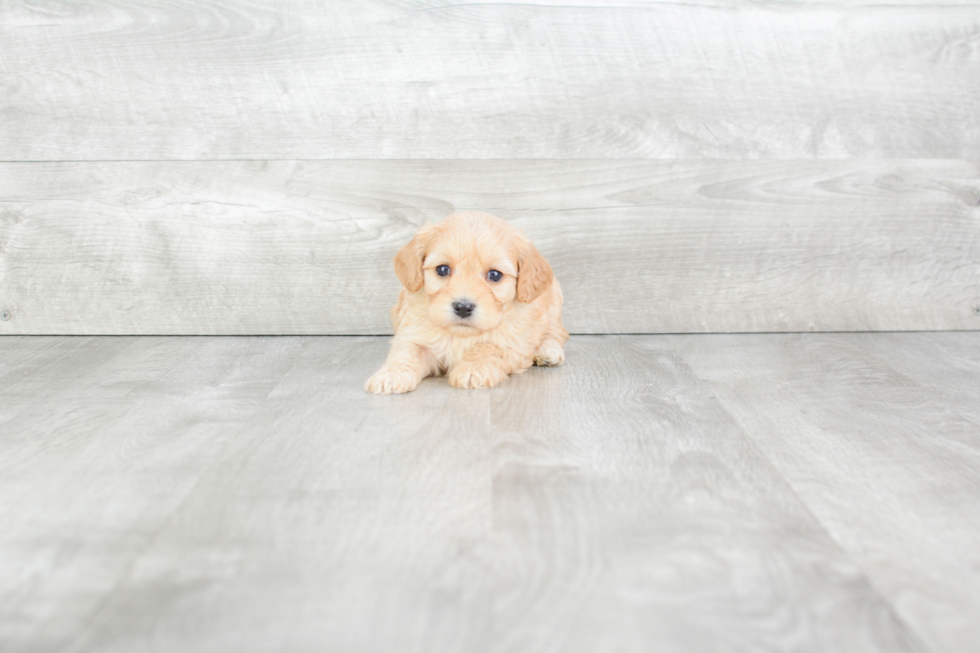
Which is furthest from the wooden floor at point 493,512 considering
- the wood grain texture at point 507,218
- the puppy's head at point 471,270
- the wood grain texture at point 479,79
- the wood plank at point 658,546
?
the wood grain texture at point 479,79

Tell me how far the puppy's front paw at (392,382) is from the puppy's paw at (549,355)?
1.10 feet

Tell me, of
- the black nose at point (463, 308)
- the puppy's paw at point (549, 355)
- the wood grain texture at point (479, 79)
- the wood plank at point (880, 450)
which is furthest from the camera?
the wood grain texture at point (479, 79)

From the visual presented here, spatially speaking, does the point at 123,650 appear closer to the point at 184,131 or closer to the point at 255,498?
the point at 255,498

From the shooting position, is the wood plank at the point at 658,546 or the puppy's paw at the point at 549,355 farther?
the puppy's paw at the point at 549,355

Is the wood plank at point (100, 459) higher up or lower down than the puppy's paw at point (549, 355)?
A: higher up

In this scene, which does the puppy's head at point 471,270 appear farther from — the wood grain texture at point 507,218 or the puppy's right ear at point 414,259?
the wood grain texture at point 507,218

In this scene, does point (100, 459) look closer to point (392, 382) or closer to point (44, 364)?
point (392, 382)

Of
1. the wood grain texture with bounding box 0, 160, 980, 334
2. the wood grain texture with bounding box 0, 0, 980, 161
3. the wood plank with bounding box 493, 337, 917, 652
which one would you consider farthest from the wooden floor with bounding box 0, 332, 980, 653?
the wood grain texture with bounding box 0, 0, 980, 161

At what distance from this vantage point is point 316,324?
7.15 ft

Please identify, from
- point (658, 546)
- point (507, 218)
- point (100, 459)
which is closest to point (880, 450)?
point (658, 546)

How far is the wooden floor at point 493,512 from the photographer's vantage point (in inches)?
31.8

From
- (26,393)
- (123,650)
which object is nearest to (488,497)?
(123,650)

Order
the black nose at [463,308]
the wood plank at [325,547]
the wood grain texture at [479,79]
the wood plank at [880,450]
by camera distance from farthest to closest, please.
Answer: the wood grain texture at [479,79] → the black nose at [463,308] → the wood plank at [880,450] → the wood plank at [325,547]

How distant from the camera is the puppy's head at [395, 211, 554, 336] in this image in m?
1.57
